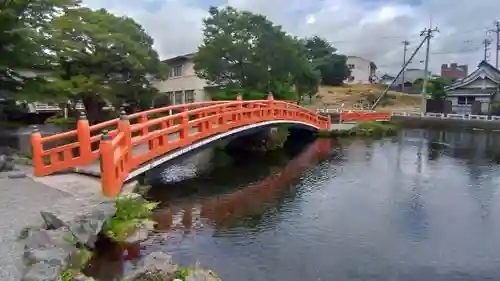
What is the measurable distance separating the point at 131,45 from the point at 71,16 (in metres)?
4.08

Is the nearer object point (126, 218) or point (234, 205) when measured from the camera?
point (126, 218)

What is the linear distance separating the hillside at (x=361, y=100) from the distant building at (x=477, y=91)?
4943mm

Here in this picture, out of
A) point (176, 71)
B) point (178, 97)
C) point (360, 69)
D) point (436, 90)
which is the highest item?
point (360, 69)

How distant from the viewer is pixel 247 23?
77.2ft

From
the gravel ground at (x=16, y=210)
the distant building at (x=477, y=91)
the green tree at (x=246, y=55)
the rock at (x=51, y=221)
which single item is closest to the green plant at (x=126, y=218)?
the gravel ground at (x=16, y=210)

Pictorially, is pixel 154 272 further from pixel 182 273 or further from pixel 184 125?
pixel 184 125

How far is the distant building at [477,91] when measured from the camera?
31.9m

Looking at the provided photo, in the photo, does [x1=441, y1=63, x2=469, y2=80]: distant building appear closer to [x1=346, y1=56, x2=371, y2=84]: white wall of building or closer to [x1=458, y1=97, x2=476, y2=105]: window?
[x1=346, y1=56, x2=371, y2=84]: white wall of building

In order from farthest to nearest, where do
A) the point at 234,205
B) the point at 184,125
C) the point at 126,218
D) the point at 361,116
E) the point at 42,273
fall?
the point at 361,116 → the point at 184,125 → the point at 234,205 → the point at 126,218 → the point at 42,273

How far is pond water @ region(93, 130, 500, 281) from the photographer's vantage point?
6391mm

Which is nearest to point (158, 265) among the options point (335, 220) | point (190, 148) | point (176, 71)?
point (335, 220)

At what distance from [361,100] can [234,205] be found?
35.1 m

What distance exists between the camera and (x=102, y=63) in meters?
19.8

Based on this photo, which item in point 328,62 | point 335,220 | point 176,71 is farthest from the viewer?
point 328,62
